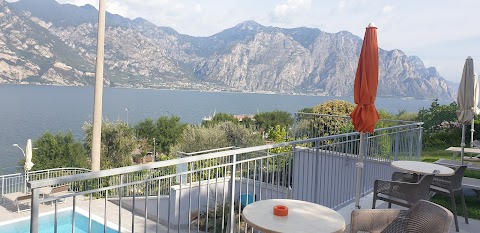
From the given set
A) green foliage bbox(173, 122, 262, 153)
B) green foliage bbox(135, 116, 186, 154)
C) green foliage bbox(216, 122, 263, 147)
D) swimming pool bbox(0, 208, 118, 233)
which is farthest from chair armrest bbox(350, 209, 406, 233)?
green foliage bbox(135, 116, 186, 154)

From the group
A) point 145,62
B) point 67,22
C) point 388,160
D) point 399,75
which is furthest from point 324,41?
point 388,160

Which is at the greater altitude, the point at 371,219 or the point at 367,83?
the point at 367,83

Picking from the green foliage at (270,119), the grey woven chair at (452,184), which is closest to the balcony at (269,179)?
the grey woven chair at (452,184)

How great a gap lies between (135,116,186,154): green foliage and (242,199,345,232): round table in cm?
4221

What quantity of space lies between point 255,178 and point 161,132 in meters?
42.6

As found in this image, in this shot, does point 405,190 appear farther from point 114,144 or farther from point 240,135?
point 114,144

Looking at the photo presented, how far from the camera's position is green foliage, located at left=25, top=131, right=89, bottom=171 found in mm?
32781

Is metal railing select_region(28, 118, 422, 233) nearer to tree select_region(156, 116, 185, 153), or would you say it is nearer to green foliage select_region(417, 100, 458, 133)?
green foliage select_region(417, 100, 458, 133)

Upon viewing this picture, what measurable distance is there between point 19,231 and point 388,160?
9937 millimetres

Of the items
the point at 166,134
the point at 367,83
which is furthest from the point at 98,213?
the point at 166,134

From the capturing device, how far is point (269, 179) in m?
10.7

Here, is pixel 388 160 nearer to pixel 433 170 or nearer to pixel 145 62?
pixel 433 170

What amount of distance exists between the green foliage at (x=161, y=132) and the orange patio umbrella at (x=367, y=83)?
41319 millimetres

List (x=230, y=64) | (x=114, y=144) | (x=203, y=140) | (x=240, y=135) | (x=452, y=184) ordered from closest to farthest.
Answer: (x=452, y=184)
(x=203, y=140)
(x=240, y=135)
(x=114, y=144)
(x=230, y=64)
